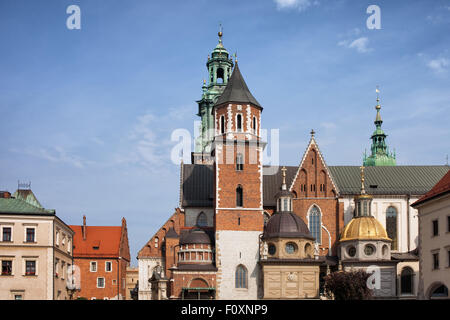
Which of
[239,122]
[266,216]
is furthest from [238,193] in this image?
[266,216]

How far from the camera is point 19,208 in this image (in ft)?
164

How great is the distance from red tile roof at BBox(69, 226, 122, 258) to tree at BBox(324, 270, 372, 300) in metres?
28.5

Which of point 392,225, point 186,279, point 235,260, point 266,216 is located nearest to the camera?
point 186,279

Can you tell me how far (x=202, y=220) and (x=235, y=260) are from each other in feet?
31.5

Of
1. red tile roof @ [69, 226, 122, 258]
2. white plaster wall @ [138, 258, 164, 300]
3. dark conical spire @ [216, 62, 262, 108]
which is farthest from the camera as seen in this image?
red tile roof @ [69, 226, 122, 258]

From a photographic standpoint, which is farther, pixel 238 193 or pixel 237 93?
pixel 237 93

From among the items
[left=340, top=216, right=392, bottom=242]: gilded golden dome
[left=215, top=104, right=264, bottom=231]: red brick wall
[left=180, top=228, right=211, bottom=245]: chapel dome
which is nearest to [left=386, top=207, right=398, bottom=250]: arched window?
[left=340, top=216, right=392, bottom=242]: gilded golden dome

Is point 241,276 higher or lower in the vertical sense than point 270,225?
lower

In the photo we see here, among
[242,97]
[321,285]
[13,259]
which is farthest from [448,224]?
[13,259]

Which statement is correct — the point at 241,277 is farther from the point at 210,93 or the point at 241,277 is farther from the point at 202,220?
the point at 210,93

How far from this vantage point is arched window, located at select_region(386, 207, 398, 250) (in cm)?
6869

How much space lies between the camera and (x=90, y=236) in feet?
254

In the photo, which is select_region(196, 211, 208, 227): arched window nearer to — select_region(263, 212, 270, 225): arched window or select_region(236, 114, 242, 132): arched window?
select_region(263, 212, 270, 225): arched window

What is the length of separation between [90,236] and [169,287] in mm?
19032
